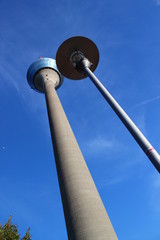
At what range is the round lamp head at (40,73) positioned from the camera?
3214 cm

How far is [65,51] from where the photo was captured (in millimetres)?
9672

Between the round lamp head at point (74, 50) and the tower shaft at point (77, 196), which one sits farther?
the round lamp head at point (74, 50)

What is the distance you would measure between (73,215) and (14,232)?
13.5 meters

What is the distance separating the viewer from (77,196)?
1115 cm

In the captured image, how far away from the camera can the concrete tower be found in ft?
31.4

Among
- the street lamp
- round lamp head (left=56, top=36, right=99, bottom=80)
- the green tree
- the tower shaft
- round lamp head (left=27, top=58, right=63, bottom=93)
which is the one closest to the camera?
the street lamp

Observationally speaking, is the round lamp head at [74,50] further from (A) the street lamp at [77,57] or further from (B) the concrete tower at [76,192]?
(B) the concrete tower at [76,192]

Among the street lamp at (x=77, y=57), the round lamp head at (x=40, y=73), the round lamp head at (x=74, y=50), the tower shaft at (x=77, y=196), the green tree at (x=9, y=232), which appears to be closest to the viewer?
the street lamp at (x=77, y=57)

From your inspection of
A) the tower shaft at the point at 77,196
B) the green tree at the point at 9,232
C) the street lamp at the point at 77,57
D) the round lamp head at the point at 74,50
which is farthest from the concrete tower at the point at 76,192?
the green tree at the point at 9,232

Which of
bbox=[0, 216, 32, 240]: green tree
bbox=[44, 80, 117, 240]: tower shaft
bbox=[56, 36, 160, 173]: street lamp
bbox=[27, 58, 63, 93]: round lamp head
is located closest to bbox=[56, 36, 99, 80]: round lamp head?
bbox=[56, 36, 160, 173]: street lamp

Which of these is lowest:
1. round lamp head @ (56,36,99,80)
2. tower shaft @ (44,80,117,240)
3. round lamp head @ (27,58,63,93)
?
tower shaft @ (44,80,117,240)

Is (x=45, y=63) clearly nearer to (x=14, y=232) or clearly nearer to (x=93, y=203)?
(x=14, y=232)

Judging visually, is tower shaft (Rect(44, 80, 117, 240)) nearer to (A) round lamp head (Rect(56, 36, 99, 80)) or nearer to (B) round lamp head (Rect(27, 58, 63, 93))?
(A) round lamp head (Rect(56, 36, 99, 80))

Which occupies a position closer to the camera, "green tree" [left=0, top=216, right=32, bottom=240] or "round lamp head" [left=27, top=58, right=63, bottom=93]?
"green tree" [left=0, top=216, right=32, bottom=240]
